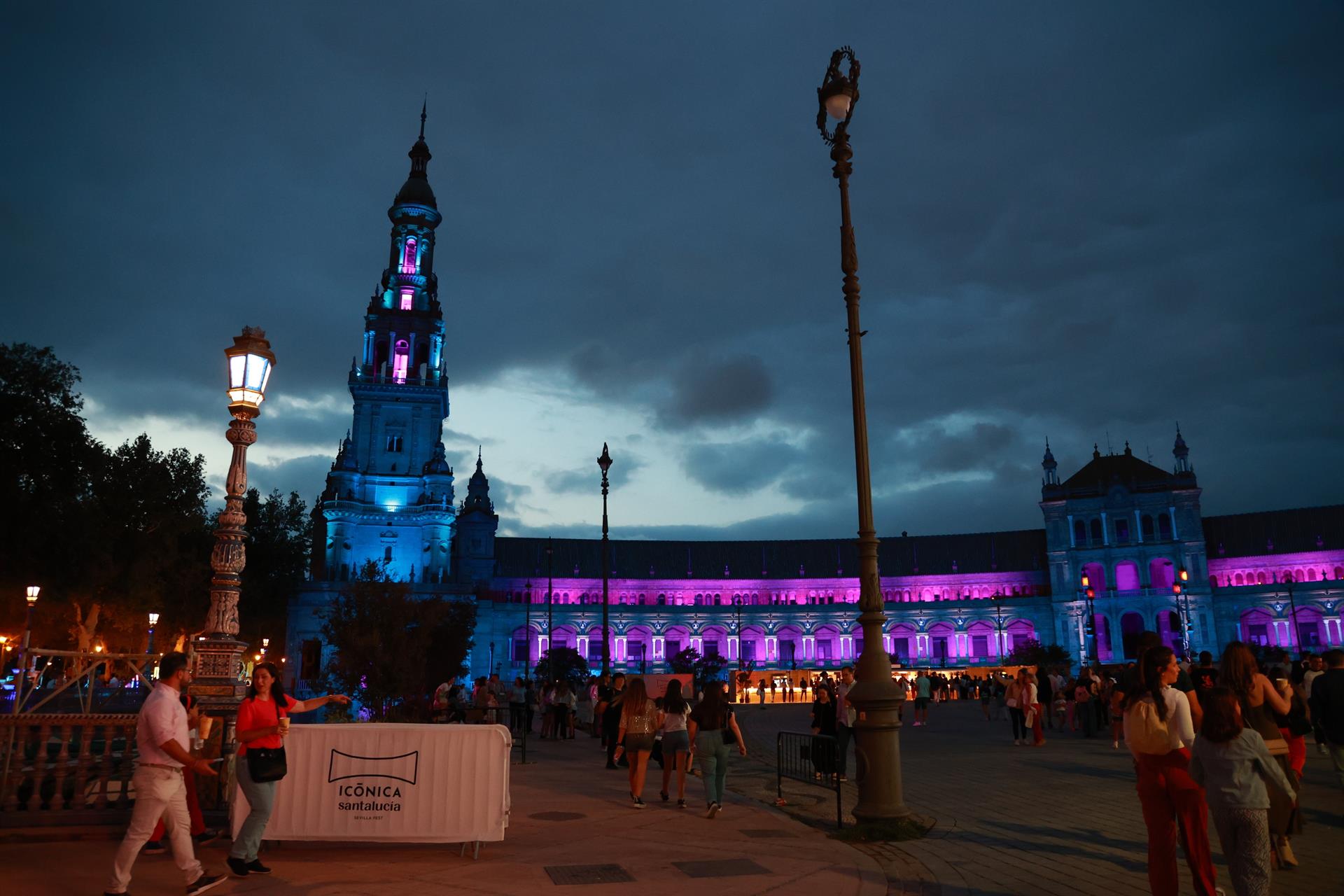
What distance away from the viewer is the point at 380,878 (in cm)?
845

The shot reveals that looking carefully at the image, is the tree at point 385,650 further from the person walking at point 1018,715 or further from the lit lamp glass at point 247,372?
the lit lamp glass at point 247,372

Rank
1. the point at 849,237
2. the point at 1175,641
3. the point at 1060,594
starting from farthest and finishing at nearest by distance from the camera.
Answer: the point at 1060,594
the point at 1175,641
the point at 849,237

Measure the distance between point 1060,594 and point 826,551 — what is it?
1263 inches

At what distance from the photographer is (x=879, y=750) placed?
35.9 ft

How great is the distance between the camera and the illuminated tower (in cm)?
9406

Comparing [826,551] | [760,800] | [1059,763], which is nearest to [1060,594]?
[826,551]

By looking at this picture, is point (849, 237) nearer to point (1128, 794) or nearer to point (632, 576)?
point (1128, 794)

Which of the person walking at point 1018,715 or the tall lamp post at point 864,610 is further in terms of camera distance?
the person walking at point 1018,715

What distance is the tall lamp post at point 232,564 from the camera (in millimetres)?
10336

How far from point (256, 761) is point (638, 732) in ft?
21.7

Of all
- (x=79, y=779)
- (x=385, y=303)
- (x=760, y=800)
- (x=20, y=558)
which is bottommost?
(x=760, y=800)

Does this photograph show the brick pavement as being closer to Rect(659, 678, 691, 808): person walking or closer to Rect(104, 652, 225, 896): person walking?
Rect(659, 678, 691, 808): person walking

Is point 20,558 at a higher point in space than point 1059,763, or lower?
higher

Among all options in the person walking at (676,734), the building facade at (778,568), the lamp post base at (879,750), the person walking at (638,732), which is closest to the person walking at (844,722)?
the person walking at (676,734)
